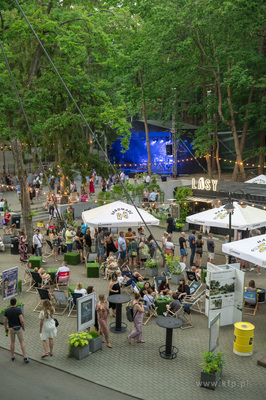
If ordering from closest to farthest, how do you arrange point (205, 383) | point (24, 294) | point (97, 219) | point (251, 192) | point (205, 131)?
point (205, 383) → point (24, 294) → point (97, 219) → point (251, 192) → point (205, 131)

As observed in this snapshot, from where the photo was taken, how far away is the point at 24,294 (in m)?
14.5

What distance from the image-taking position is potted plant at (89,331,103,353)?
10.5 meters

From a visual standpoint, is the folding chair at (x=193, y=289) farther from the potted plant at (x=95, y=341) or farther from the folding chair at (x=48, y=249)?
the folding chair at (x=48, y=249)

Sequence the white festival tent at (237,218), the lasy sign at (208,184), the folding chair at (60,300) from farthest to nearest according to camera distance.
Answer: the lasy sign at (208,184) < the white festival tent at (237,218) < the folding chair at (60,300)

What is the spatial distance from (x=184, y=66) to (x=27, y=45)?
1708 cm

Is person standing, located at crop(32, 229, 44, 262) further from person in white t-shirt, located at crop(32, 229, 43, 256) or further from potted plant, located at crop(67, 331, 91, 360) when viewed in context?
potted plant, located at crop(67, 331, 91, 360)

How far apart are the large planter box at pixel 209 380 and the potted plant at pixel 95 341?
275cm

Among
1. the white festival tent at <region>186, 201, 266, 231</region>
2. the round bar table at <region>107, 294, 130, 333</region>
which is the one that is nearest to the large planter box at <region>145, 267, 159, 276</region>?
the white festival tent at <region>186, 201, 266, 231</region>

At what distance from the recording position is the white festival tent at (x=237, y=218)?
1592 cm

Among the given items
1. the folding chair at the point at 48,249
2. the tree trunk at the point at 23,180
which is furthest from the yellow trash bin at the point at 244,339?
the tree trunk at the point at 23,180

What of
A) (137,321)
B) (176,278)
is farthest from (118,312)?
(176,278)

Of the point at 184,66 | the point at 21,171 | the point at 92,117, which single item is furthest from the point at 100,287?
the point at 184,66

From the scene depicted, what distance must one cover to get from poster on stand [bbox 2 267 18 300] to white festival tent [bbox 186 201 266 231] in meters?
7.40

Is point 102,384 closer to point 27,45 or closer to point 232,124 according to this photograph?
point 27,45
